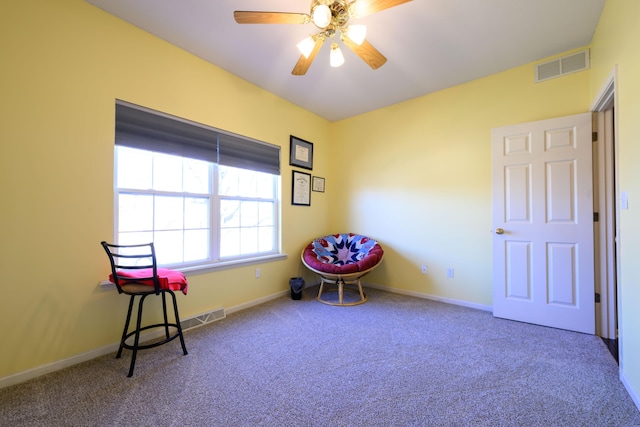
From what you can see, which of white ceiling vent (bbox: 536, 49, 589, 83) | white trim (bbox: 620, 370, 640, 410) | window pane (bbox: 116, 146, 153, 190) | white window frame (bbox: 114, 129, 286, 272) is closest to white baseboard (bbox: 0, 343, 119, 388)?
white window frame (bbox: 114, 129, 286, 272)

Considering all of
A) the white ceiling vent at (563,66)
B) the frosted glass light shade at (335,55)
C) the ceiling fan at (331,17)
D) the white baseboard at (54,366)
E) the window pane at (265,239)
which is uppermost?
the white ceiling vent at (563,66)

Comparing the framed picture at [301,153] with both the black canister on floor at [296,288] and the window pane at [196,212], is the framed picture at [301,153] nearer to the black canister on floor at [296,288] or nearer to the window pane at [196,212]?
the window pane at [196,212]

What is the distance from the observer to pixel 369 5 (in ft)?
5.16

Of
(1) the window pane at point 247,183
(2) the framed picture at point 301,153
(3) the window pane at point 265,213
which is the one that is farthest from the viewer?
(2) the framed picture at point 301,153

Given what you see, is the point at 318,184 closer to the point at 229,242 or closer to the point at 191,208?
the point at 229,242

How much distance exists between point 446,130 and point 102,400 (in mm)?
3907

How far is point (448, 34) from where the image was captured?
7.47 feet

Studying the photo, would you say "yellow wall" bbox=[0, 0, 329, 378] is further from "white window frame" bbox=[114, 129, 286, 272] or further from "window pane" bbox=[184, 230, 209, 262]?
"window pane" bbox=[184, 230, 209, 262]

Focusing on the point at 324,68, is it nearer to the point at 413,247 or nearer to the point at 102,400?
the point at 413,247

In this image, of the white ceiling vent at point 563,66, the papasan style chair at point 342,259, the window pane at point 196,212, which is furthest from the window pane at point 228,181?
the white ceiling vent at point 563,66

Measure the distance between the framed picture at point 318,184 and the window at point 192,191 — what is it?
692 mm

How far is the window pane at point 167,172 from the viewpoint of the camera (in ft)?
7.86

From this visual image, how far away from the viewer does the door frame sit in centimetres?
224

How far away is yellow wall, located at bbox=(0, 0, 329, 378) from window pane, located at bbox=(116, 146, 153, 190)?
0.13 meters
